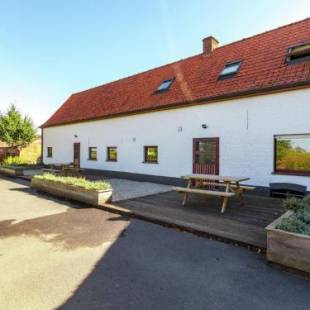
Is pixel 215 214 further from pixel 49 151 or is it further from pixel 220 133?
pixel 49 151

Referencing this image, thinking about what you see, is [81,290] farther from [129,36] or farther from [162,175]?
[129,36]

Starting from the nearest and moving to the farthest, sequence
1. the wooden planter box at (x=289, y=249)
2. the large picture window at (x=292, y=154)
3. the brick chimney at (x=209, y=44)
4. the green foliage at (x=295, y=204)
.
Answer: the wooden planter box at (x=289, y=249), the green foliage at (x=295, y=204), the large picture window at (x=292, y=154), the brick chimney at (x=209, y=44)

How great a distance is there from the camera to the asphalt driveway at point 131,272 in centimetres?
271

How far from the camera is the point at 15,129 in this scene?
24078 mm

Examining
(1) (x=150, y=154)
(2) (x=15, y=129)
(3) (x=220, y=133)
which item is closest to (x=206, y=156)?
(3) (x=220, y=133)

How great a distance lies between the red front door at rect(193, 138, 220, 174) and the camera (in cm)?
956

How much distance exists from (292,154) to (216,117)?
3116 millimetres

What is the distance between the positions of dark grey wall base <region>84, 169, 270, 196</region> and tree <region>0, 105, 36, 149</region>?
13408mm

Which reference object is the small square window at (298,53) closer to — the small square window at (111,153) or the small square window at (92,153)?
the small square window at (111,153)

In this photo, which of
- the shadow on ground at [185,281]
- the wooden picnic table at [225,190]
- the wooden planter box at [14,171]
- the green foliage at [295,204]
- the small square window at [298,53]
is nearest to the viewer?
the shadow on ground at [185,281]

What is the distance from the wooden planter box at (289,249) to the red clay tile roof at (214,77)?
592cm

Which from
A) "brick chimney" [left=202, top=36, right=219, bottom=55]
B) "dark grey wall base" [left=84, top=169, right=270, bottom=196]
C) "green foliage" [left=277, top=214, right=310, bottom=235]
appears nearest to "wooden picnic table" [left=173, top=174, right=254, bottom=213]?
"dark grey wall base" [left=84, top=169, right=270, bottom=196]

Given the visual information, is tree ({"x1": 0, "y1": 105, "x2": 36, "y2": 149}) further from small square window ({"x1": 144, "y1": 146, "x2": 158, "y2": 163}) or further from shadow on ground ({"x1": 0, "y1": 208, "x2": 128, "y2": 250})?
shadow on ground ({"x1": 0, "y1": 208, "x2": 128, "y2": 250})

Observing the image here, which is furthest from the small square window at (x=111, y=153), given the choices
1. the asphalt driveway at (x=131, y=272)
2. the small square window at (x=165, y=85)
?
the asphalt driveway at (x=131, y=272)
